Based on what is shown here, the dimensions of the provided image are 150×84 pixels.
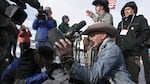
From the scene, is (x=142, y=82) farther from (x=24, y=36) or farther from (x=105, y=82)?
(x=105, y=82)

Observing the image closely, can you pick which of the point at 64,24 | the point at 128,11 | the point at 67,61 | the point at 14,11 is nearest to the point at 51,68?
the point at 14,11

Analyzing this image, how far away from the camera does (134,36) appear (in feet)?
23.2

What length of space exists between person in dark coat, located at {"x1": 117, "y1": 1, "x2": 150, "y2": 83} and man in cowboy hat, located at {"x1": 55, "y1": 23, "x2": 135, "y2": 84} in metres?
2.55

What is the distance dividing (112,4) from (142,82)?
3.43 metres

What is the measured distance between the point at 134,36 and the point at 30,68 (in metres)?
2.55

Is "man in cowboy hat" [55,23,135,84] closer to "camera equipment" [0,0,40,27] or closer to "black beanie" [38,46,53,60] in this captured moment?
"camera equipment" [0,0,40,27]

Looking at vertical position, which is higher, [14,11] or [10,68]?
[14,11]

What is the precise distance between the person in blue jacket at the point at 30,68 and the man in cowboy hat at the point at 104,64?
2.58 ft

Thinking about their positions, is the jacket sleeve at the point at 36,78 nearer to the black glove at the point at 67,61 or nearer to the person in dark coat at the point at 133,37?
the black glove at the point at 67,61

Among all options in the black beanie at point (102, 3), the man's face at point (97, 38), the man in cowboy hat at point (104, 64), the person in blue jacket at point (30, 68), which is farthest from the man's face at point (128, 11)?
the man's face at point (97, 38)

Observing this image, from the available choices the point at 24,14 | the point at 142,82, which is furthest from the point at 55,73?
the point at 142,82

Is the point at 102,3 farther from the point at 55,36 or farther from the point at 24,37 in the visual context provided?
the point at 55,36

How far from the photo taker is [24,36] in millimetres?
10438

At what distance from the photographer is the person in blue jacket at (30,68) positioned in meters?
5.02
